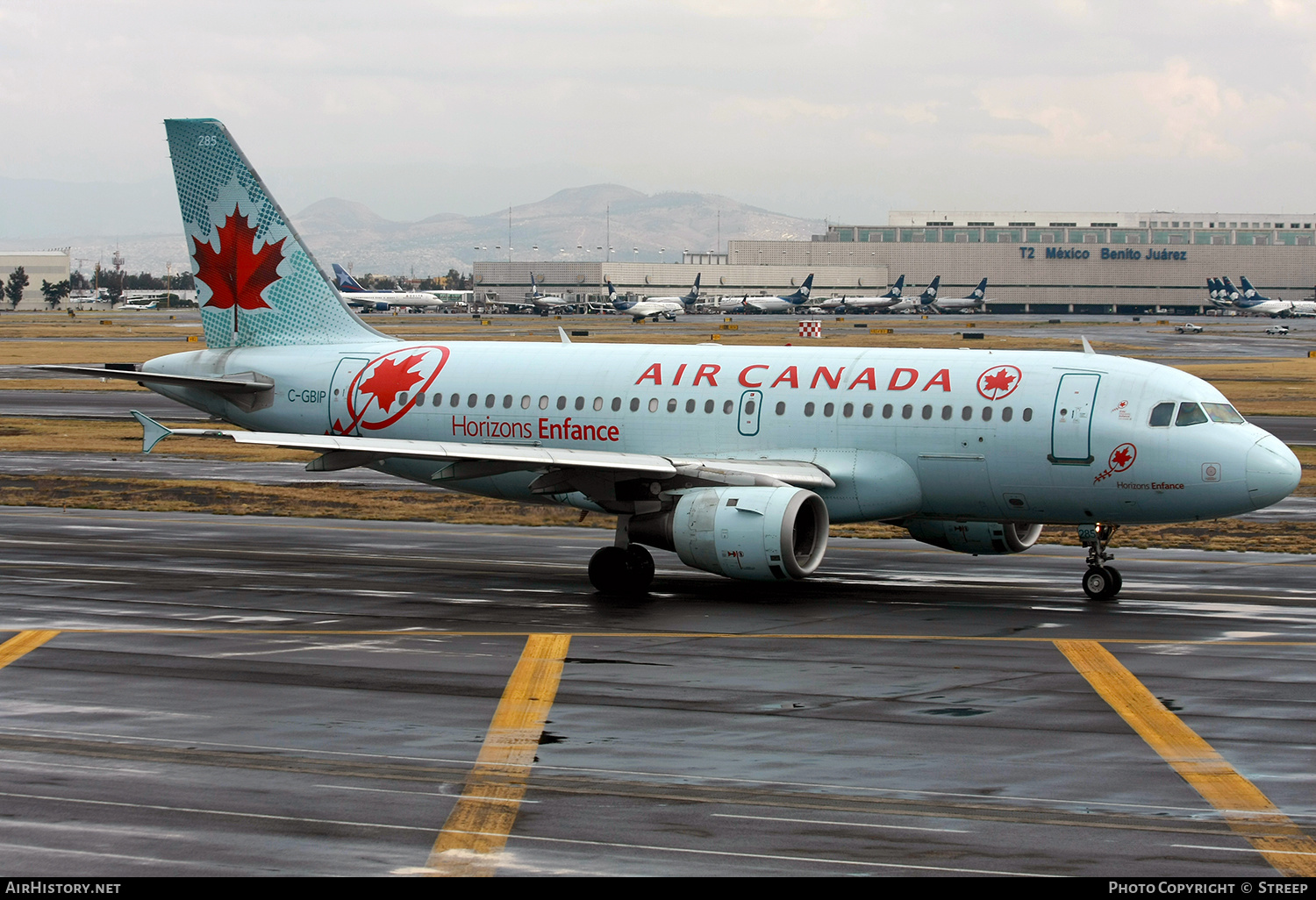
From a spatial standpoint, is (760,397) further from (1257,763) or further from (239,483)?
(239,483)

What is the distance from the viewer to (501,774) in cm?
1773

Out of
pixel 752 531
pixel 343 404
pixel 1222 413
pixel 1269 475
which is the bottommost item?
pixel 752 531

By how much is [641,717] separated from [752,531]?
27.8 ft

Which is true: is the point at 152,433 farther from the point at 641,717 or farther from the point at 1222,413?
the point at 1222,413

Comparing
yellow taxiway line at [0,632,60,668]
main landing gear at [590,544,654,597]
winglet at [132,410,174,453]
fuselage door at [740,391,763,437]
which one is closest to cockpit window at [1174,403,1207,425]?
fuselage door at [740,391,763,437]

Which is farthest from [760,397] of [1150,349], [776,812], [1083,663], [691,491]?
[1150,349]

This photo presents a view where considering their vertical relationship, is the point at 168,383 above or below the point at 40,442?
above

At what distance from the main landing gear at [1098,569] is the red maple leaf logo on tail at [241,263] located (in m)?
21.5

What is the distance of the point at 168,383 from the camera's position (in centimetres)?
3703

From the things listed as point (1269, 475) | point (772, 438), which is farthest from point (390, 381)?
point (1269, 475)

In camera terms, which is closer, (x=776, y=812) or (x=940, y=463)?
(x=776, y=812)

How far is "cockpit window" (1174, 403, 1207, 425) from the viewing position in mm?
29375

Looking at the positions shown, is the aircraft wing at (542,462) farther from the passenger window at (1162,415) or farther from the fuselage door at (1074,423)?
the passenger window at (1162,415)

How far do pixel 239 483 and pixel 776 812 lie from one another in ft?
122
